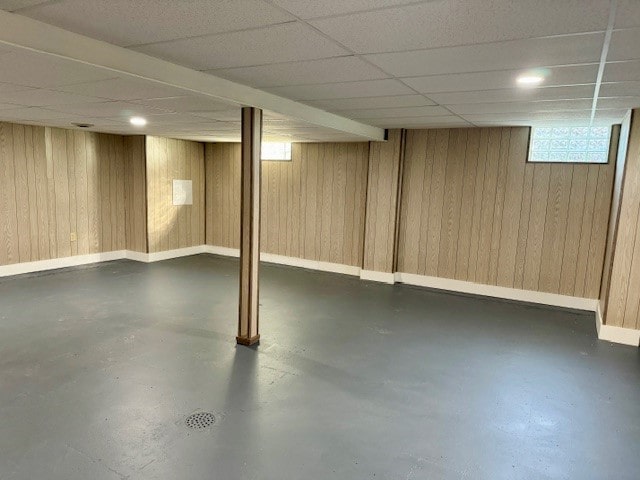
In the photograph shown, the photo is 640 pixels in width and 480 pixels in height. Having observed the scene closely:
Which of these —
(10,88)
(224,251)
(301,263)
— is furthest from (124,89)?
(224,251)

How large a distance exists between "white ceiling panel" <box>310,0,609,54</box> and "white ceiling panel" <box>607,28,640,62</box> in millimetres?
157

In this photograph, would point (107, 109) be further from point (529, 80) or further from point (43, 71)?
point (529, 80)

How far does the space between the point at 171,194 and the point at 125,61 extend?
226 inches

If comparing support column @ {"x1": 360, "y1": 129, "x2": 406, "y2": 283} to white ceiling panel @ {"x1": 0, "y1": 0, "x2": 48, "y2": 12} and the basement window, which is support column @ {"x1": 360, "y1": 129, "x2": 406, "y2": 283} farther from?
white ceiling panel @ {"x1": 0, "y1": 0, "x2": 48, "y2": 12}

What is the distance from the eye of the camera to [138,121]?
5582mm

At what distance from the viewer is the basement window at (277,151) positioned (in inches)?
314

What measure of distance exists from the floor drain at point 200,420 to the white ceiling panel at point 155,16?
2.32 meters

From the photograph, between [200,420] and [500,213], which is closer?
[200,420]

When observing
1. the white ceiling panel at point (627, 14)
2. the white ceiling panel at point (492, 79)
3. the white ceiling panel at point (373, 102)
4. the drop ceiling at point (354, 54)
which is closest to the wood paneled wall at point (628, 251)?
the drop ceiling at point (354, 54)

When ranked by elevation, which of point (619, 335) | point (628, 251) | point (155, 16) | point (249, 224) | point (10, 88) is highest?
point (155, 16)

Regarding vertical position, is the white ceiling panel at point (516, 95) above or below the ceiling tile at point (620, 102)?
below

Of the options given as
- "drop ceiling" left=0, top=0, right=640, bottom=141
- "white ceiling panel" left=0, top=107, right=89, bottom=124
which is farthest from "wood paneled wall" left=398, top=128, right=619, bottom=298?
"white ceiling panel" left=0, top=107, right=89, bottom=124

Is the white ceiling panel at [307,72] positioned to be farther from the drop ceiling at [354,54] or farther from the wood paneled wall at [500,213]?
the wood paneled wall at [500,213]

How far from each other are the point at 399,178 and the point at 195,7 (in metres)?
4.99
